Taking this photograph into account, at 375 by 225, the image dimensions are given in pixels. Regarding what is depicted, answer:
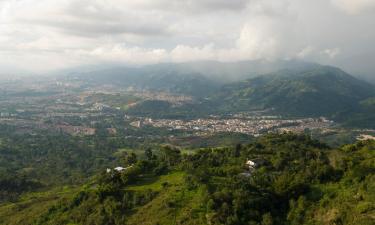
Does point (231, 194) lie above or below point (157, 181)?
above

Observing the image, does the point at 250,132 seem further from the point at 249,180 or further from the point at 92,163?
the point at 249,180

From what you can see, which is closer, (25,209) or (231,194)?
(231,194)

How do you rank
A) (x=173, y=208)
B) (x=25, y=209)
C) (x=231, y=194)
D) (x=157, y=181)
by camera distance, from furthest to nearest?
(x=25, y=209) < (x=157, y=181) < (x=173, y=208) < (x=231, y=194)

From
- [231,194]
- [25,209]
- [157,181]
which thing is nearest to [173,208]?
[231,194]

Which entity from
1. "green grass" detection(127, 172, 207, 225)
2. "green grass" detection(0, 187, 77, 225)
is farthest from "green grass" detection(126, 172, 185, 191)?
"green grass" detection(0, 187, 77, 225)

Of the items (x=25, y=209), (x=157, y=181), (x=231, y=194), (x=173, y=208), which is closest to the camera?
(x=231, y=194)

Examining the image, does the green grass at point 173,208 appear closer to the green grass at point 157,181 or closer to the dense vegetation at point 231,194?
the dense vegetation at point 231,194

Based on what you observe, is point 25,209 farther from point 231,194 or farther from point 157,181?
point 231,194

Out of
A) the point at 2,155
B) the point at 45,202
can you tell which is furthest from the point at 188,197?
the point at 2,155

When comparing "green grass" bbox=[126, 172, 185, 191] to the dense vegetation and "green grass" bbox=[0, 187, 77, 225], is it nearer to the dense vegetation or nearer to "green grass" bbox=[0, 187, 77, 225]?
the dense vegetation
